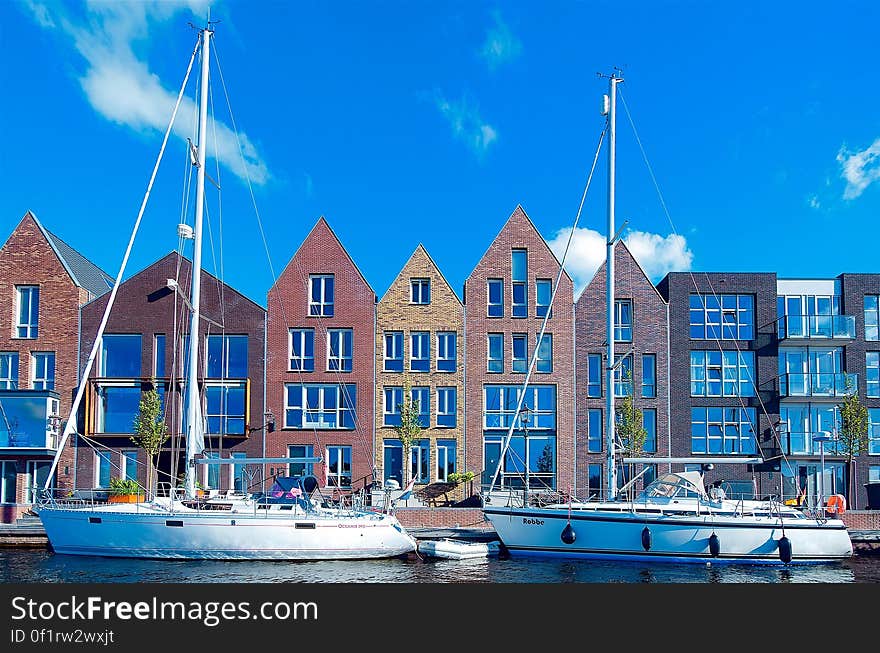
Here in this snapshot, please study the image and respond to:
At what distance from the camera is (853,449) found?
135 feet

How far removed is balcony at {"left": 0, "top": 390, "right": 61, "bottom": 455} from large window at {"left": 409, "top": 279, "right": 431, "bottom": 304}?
1784 centimetres

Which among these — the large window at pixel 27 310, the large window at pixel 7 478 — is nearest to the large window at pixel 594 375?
the large window at pixel 27 310

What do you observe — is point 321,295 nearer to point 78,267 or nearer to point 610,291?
point 78,267

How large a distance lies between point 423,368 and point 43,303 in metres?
18.9

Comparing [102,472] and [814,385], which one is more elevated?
[814,385]

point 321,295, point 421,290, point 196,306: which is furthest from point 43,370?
point 421,290

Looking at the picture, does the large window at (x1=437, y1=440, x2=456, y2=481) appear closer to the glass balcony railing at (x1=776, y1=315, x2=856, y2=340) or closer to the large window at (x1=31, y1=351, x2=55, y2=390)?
the glass balcony railing at (x1=776, y1=315, x2=856, y2=340)

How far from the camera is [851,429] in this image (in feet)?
134

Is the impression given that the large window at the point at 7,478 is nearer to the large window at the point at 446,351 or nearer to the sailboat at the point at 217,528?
the sailboat at the point at 217,528

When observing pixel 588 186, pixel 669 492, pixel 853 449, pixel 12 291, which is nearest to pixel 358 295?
pixel 588 186

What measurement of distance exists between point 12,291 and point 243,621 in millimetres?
34631

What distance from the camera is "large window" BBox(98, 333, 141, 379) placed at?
43031 mm

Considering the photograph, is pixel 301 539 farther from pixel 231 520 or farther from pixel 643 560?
pixel 643 560

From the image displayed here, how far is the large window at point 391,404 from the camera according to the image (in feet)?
143
